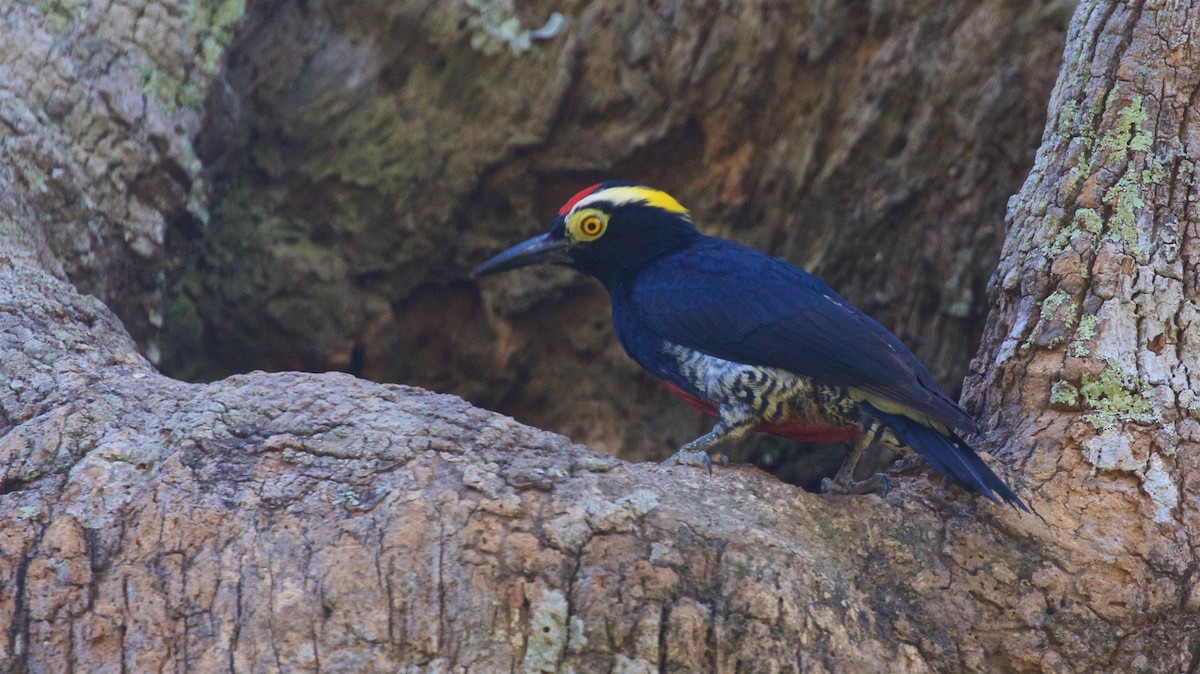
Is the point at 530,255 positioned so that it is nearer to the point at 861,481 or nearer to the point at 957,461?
the point at 861,481

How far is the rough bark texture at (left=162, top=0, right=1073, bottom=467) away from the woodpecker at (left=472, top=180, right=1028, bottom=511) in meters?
1.07

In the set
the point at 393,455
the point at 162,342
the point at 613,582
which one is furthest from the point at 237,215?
the point at 613,582

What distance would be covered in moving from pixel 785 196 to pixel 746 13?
90 cm

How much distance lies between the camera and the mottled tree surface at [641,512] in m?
2.76

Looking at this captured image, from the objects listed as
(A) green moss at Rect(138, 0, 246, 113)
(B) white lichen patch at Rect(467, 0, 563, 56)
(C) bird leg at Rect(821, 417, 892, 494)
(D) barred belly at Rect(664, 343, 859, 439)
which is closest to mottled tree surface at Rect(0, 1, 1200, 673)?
(C) bird leg at Rect(821, 417, 892, 494)

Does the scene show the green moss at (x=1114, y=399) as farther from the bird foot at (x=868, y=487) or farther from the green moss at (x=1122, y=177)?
the bird foot at (x=868, y=487)

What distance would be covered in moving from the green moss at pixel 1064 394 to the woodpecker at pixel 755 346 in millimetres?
265

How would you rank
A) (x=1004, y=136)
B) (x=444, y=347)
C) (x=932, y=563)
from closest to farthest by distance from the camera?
(x=932, y=563) < (x=1004, y=136) < (x=444, y=347)

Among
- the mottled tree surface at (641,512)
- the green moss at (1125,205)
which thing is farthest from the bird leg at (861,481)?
the green moss at (1125,205)

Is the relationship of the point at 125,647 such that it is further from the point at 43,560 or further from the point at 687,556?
the point at 687,556

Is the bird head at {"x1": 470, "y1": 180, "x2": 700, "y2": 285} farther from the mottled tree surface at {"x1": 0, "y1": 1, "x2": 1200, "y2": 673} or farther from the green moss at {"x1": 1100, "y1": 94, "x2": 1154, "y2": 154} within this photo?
the green moss at {"x1": 1100, "y1": 94, "x2": 1154, "y2": 154}

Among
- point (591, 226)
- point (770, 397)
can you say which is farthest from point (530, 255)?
point (770, 397)

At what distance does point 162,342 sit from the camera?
17.4 feet

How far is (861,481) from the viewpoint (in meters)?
3.80
